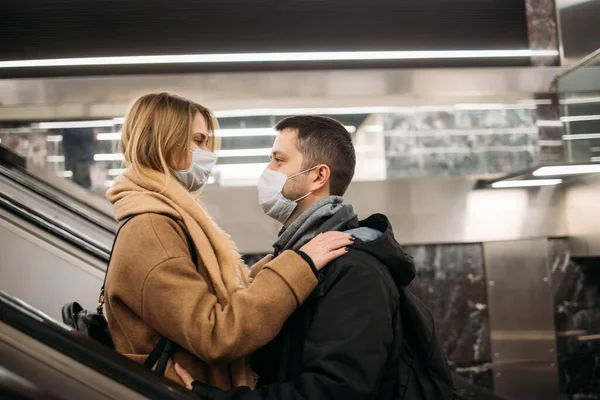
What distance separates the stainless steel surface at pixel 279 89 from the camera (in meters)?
6.45

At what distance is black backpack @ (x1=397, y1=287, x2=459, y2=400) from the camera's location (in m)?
1.78

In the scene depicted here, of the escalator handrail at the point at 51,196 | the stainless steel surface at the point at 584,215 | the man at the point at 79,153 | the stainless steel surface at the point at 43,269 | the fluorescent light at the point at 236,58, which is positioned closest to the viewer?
the stainless steel surface at the point at 43,269

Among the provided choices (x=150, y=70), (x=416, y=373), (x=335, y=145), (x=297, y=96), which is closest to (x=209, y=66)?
(x=150, y=70)

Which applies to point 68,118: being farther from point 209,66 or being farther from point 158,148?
point 158,148

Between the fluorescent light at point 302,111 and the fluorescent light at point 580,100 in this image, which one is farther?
the fluorescent light at point 302,111

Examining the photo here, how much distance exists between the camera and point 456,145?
6.63 m

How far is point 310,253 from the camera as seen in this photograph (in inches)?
71.8

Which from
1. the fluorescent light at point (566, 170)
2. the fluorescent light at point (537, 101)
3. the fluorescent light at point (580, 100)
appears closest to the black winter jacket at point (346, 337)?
the fluorescent light at point (566, 170)

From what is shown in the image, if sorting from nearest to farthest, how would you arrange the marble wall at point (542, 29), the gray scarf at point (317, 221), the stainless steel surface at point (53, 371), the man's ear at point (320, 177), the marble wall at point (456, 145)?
the stainless steel surface at point (53, 371)
the gray scarf at point (317, 221)
the man's ear at point (320, 177)
the marble wall at point (456, 145)
the marble wall at point (542, 29)

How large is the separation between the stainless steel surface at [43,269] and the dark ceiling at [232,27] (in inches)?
135

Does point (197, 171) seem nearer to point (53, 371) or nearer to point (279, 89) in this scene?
point (53, 371)

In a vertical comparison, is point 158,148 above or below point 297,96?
below

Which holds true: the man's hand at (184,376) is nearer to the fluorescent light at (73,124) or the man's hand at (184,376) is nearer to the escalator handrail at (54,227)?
the escalator handrail at (54,227)

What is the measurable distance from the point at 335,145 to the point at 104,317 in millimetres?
951
